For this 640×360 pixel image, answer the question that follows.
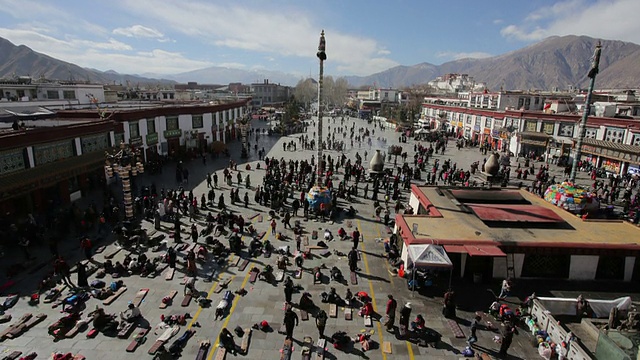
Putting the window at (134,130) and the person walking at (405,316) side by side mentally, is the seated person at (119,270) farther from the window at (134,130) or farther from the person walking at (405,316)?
the window at (134,130)

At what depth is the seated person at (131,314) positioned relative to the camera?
38.3 feet

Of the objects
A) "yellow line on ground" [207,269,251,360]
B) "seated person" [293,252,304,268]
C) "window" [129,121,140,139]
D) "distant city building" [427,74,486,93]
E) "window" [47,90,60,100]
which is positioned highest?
"distant city building" [427,74,486,93]

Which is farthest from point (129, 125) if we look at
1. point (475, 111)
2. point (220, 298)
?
point (475, 111)

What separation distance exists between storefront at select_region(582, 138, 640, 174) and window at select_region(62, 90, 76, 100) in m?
60.5

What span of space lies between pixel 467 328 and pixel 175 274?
11.4 m

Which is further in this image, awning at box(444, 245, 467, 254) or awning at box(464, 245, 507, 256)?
awning at box(444, 245, 467, 254)

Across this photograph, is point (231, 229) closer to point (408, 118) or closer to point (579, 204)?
point (579, 204)

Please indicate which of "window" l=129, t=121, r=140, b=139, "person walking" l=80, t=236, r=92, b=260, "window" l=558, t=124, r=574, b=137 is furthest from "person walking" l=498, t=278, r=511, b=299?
"window" l=558, t=124, r=574, b=137

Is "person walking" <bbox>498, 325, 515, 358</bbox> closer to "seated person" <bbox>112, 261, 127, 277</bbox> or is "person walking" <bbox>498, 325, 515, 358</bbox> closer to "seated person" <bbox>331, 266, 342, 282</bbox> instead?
"seated person" <bbox>331, 266, 342, 282</bbox>

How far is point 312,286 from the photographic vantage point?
14.4m

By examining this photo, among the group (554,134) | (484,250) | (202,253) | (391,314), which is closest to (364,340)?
(391,314)

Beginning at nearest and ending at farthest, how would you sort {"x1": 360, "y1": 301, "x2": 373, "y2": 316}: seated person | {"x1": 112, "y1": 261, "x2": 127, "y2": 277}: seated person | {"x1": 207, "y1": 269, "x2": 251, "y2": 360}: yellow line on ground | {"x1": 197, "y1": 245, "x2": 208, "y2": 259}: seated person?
{"x1": 207, "y1": 269, "x2": 251, "y2": 360}: yellow line on ground, {"x1": 360, "y1": 301, "x2": 373, "y2": 316}: seated person, {"x1": 112, "y1": 261, "x2": 127, "y2": 277}: seated person, {"x1": 197, "y1": 245, "x2": 208, "y2": 259}: seated person

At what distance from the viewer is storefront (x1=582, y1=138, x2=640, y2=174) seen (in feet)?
104

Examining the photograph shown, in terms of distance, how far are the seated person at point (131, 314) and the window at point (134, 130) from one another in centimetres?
2325
